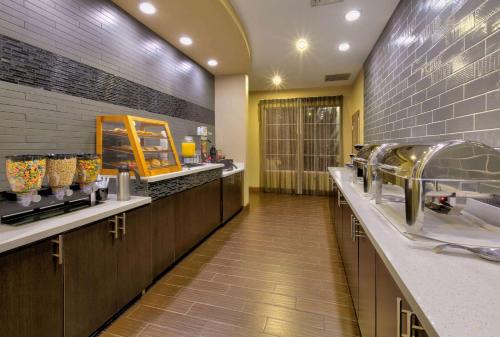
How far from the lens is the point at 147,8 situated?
2.48 metres

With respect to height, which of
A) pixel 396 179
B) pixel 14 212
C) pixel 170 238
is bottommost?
pixel 170 238

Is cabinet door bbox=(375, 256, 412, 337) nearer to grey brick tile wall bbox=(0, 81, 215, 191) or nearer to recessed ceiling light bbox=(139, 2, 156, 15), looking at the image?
grey brick tile wall bbox=(0, 81, 215, 191)

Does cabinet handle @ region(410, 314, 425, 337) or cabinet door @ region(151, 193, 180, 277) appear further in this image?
cabinet door @ region(151, 193, 180, 277)

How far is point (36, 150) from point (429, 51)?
10.1ft

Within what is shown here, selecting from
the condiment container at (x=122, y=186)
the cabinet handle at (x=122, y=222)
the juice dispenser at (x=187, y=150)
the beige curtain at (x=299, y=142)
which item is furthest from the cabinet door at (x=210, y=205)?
the beige curtain at (x=299, y=142)

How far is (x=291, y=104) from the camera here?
21.4ft

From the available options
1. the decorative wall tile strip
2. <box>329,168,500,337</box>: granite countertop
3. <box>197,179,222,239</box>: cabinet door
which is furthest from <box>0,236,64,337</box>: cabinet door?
<box>197,179,222,239</box>: cabinet door

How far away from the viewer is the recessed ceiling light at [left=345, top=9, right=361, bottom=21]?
111 inches

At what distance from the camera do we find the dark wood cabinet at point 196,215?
265cm

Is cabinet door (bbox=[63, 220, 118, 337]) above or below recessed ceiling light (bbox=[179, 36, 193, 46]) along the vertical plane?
below

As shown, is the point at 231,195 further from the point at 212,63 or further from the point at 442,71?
the point at 442,71

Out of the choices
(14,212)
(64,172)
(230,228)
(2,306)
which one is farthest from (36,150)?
(230,228)

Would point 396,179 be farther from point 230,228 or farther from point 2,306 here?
point 230,228

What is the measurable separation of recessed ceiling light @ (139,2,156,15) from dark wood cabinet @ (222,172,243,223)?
2.36 m
